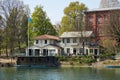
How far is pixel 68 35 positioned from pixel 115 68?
26448 mm

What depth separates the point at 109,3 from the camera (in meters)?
125

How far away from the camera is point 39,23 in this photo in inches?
4235

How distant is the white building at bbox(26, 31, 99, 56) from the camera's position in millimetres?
96875

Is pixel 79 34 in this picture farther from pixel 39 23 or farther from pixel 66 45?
pixel 39 23

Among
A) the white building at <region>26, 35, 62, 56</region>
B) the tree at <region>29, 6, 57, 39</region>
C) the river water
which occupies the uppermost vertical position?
the tree at <region>29, 6, 57, 39</region>

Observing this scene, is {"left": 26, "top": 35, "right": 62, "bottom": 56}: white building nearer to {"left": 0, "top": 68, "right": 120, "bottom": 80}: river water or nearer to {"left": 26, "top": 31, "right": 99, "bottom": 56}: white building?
{"left": 26, "top": 31, "right": 99, "bottom": 56}: white building

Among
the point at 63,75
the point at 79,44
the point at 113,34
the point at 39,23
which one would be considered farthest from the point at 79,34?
the point at 63,75

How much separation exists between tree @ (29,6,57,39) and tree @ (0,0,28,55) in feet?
18.4

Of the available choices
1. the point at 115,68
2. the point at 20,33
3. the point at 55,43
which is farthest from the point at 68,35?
the point at 115,68

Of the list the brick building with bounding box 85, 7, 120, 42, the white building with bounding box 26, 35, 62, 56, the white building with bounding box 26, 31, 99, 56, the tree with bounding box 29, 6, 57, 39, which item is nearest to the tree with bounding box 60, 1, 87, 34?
the brick building with bounding box 85, 7, 120, 42

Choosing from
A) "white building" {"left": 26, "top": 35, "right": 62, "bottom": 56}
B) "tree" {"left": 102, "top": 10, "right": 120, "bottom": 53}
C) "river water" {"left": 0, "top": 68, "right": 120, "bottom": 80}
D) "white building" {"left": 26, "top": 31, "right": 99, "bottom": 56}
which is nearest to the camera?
"river water" {"left": 0, "top": 68, "right": 120, "bottom": 80}

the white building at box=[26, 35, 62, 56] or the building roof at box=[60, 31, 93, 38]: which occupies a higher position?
the building roof at box=[60, 31, 93, 38]

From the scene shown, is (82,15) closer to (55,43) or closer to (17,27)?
(55,43)

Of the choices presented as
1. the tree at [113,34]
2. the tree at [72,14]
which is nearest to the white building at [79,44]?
the tree at [113,34]
